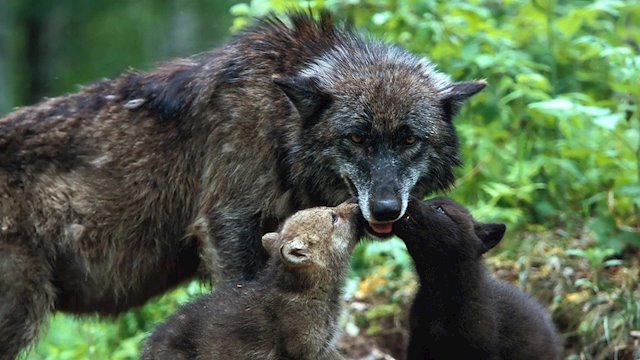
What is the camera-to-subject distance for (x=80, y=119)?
25.1ft

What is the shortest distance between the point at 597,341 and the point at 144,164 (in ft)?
11.2

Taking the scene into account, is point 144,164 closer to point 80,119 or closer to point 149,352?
point 80,119

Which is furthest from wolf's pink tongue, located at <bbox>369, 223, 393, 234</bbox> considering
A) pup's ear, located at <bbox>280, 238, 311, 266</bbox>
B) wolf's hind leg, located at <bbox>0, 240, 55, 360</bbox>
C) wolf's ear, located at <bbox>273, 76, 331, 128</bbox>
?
wolf's hind leg, located at <bbox>0, 240, 55, 360</bbox>

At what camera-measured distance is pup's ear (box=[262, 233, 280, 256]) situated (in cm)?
658

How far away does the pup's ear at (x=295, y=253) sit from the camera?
6.40 m

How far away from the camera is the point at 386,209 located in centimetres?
647

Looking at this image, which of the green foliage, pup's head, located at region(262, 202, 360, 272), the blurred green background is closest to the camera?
pup's head, located at region(262, 202, 360, 272)

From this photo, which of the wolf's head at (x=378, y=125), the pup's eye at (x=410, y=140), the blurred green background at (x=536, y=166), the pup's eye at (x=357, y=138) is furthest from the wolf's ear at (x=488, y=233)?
the blurred green background at (x=536, y=166)

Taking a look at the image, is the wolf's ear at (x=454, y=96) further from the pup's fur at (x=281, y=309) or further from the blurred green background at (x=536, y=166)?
the blurred green background at (x=536, y=166)

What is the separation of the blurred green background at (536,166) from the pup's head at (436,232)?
5.83 ft

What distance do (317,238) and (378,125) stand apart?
2.54 ft

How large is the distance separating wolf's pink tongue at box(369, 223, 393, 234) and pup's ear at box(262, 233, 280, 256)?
1.90 ft

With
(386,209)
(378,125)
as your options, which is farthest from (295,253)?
(378,125)

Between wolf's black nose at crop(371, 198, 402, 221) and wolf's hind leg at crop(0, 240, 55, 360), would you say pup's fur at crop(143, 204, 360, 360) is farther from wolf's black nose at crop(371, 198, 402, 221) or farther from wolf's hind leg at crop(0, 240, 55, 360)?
wolf's hind leg at crop(0, 240, 55, 360)
